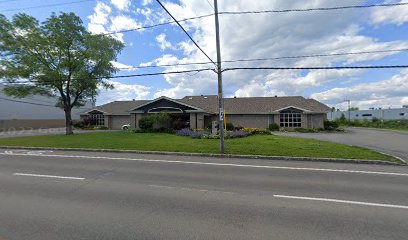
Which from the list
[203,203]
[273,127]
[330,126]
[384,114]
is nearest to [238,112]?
[273,127]

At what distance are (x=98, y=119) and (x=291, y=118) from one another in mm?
29629

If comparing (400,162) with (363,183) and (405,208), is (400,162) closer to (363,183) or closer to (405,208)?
(363,183)

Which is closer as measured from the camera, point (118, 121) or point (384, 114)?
point (118, 121)

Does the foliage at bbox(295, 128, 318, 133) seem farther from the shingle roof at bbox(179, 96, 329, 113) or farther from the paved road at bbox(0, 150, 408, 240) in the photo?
the paved road at bbox(0, 150, 408, 240)

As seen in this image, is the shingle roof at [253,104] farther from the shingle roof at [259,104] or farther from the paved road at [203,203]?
the paved road at [203,203]

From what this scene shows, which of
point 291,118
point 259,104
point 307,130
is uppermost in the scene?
point 259,104

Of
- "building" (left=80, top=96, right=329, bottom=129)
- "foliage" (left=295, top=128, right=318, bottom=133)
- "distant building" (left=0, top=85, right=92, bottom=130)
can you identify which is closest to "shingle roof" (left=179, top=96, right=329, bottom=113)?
"building" (left=80, top=96, right=329, bottom=129)

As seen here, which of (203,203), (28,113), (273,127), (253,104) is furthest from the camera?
(28,113)

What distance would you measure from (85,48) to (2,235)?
26.1 m

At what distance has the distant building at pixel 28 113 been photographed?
4485 centimetres

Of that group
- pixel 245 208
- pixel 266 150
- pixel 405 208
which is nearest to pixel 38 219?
pixel 245 208

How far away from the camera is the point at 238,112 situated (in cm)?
3391

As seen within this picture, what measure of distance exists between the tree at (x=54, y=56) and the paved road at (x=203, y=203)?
17.3m

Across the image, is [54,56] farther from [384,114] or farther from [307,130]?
[384,114]
